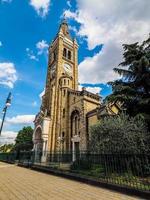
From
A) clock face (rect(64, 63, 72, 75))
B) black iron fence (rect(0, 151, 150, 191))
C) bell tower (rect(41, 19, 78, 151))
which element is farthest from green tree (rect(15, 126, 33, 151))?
black iron fence (rect(0, 151, 150, 191))

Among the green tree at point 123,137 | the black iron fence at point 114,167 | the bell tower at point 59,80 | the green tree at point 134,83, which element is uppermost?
the bell tower at point 59,80

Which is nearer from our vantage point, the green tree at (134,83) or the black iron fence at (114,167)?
the black iron fence at (114,167)

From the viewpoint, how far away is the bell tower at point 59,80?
31.2m

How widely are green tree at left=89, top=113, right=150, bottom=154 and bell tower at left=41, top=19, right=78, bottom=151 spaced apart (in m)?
18.4

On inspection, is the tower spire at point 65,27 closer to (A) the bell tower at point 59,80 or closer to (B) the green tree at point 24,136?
(A) the bell tower at point 59,80

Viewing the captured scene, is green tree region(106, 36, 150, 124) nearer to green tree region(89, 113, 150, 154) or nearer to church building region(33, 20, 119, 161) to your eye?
green tree region(89, 113, 150, 154)

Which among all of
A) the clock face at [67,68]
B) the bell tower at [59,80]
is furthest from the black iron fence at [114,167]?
the clock face at [67,68]

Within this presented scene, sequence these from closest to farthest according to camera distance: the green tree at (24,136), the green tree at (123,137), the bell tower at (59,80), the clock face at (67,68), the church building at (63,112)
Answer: the green tree at (123,137), the church building at (63,112), the bell tower at (59,80), the clock face at (67,68), the green tree at (24,136)

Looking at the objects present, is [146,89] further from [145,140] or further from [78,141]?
[78,141]

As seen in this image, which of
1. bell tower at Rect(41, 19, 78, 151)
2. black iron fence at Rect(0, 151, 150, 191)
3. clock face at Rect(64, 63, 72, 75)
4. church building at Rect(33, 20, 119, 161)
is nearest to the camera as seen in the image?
black iron fence at Rect(0, 151, 150, 191)

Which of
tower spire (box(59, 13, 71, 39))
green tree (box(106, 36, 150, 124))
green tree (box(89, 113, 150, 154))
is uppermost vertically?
tower spire (box(59, 13, 71, 39))

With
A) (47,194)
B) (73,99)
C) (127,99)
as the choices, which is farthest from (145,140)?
(73,99)

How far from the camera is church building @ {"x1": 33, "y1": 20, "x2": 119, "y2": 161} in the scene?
2625cm

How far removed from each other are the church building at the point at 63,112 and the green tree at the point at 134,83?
9556 mm
